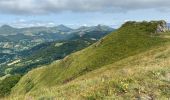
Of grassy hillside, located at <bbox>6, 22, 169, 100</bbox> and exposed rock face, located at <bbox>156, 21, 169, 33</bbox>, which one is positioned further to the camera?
exposed rock face, located at <bbox>156, 21, 169, 33</bbox>

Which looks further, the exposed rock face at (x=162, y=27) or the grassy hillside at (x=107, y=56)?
the exposed rock face at (x=162, y=27)

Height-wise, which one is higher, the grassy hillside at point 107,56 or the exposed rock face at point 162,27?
the exposed rock face at point 162,27

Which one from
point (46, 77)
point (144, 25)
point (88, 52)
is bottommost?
point (46, 77)

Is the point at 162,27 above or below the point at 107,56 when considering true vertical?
above

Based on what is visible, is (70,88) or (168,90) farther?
(70,88)

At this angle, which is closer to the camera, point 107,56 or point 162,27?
point 107,56

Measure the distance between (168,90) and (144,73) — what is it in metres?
3.06

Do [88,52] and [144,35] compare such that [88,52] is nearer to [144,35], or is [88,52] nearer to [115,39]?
[115,39]

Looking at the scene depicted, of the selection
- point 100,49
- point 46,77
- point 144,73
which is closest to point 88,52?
point 100,49

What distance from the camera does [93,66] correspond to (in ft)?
390

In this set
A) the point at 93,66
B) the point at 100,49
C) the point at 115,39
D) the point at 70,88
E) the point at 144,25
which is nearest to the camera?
the point at 70,88

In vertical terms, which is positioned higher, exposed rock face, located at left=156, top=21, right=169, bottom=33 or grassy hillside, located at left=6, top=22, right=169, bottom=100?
exposed rock face, located at left=156, top=21, right=169, bottom=33

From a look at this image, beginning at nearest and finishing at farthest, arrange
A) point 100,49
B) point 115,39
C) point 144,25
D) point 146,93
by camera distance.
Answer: point 146,93
point 100,49
point 115,39
point 144,25

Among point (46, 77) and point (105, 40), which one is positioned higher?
point (105, 40)
